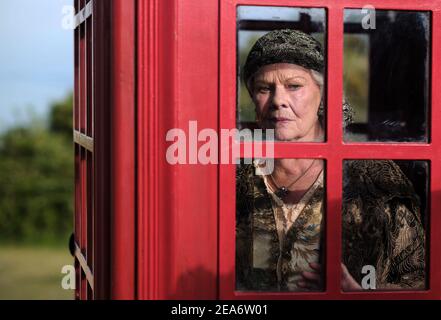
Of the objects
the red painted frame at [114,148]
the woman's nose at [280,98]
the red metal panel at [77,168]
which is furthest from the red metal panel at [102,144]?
the red metal panel at [77,168]

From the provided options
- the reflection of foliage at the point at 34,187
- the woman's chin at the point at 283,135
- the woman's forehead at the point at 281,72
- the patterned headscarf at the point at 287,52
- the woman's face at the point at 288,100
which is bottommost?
the reflection of foliage at the point at 34,187

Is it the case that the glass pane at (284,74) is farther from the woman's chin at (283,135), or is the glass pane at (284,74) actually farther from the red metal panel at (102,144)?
the red metal panel at (102,144)

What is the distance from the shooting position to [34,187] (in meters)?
9.28

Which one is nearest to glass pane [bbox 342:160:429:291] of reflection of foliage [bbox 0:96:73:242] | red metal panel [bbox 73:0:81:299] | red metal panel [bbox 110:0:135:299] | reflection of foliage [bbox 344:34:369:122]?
reflection of foliage [bbox 344:34:369:122]

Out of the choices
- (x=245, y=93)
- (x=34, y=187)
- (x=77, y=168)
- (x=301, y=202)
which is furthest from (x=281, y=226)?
(x=34, y=187)

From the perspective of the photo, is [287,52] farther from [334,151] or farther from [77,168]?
[77,168]

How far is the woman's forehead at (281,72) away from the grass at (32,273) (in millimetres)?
5643

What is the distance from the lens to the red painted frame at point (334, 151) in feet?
6.08

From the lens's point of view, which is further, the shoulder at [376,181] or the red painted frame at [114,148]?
the shoulder at [376,181]

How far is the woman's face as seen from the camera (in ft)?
6.20

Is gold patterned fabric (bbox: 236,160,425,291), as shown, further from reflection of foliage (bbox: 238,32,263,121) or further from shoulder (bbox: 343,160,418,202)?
reflection of foliage (bbox: 238,32,263,121)
